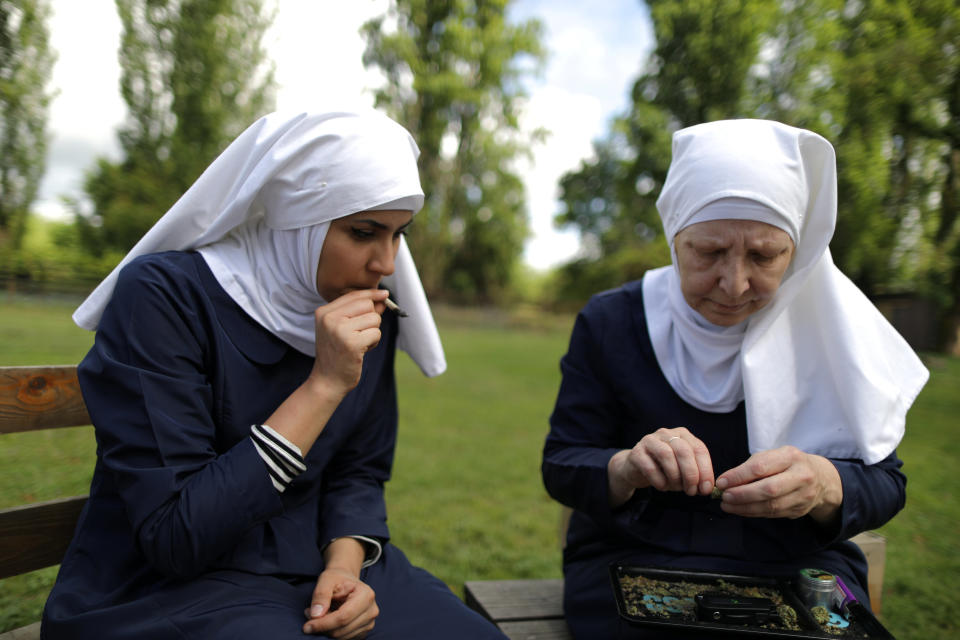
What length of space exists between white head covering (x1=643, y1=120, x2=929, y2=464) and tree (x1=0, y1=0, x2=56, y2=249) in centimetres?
356

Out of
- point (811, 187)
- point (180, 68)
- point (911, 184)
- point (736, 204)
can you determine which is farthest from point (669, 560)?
point (180, 68)

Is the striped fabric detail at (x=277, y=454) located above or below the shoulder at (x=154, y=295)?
below

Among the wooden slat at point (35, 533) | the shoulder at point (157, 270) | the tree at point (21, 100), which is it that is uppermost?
the tree at point (21, 100)

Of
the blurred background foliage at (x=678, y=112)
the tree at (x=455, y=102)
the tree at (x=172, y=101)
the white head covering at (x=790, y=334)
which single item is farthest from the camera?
the tree at (x=455, y=102)

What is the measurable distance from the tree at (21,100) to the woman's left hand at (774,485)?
3.95 m

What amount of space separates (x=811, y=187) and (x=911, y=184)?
5.77 meters

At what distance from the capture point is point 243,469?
1.42m

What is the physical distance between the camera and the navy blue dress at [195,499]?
138cm

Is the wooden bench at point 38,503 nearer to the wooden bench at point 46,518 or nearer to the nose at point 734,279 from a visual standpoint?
the wooden bench at point 46,518

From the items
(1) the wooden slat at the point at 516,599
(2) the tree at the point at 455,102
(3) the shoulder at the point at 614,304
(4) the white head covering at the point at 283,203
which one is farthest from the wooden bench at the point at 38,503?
(2) the tree at the point at 455,102

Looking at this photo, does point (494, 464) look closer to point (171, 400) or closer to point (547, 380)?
point (171, 400)

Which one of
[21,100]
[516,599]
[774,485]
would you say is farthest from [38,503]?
[21,100]

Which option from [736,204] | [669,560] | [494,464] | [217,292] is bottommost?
[494,464]

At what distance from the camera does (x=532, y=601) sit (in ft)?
6.92
